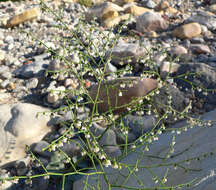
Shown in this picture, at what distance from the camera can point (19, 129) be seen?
311 cm

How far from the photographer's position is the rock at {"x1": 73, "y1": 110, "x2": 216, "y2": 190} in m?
1.64

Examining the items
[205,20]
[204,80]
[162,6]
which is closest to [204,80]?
[204,80]

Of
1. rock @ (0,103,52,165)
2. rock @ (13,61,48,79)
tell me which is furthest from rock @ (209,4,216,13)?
rock @ (0,103,52,165)

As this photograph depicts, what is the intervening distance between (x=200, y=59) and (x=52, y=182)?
3.30 meters

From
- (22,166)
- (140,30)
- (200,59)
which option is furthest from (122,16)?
(22,166)

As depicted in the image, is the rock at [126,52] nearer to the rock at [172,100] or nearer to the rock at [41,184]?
the rock at [172,100]

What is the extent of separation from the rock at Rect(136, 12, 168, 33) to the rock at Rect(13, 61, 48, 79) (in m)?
2.54

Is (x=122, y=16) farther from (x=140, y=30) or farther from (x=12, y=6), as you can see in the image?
(x=12, y=6)

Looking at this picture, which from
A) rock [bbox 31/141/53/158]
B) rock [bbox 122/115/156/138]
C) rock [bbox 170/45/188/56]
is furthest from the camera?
rock [bbox 170/45/188/56]

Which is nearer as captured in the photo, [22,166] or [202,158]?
[202,158]

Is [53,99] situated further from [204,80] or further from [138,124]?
[204,80]

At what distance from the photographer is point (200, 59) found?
463 cm

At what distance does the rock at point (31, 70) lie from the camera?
4383 millimetres

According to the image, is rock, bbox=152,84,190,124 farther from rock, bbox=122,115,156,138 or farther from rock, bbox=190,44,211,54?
rock, bbox=190,44,211,54
